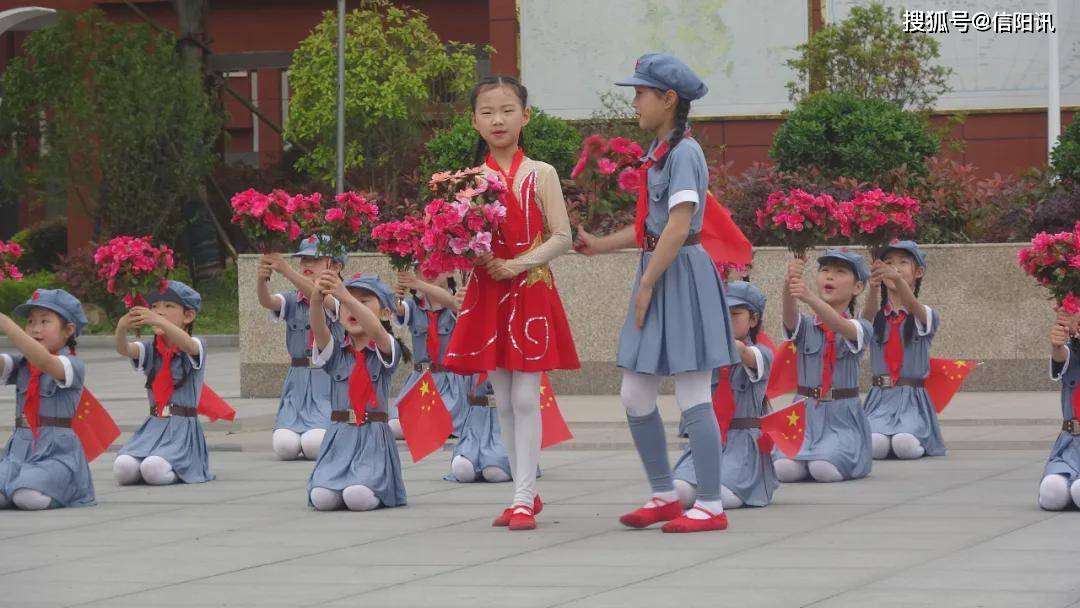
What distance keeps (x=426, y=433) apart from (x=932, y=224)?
9.12 metres

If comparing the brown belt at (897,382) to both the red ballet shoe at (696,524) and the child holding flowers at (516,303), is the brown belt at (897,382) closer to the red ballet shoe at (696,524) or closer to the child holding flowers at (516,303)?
the child holding flowers at (516,303)

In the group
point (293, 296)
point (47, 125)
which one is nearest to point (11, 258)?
point (293, 296)

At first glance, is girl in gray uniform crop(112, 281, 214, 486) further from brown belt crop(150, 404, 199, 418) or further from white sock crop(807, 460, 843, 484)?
white sock crop(807, 460, 843, 484)

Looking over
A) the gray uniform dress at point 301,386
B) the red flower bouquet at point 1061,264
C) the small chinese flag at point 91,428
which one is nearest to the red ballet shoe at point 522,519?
the red flower bouquet at point 1061,264

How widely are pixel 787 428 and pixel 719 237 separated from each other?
1.50 meters

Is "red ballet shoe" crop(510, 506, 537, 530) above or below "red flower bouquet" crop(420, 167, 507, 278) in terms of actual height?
below

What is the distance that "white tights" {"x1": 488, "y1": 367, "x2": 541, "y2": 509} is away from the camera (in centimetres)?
806

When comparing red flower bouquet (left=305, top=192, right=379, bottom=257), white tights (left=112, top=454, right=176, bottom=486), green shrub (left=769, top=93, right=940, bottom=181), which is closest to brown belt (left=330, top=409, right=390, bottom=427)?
red flower bouquet (left=305, top=192, right=379, bottom=257)

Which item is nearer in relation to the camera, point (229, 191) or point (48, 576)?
point (48, 576)

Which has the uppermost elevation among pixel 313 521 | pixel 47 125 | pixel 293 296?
pixel 47 125

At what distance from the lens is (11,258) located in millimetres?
9742

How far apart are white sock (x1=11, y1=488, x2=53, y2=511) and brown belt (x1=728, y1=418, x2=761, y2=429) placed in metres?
3.64

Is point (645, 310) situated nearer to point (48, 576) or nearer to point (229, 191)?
point (48, 576)

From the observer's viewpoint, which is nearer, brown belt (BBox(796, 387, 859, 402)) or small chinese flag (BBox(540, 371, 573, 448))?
small chinese flag (BBox(540, 371, 573, 448))
